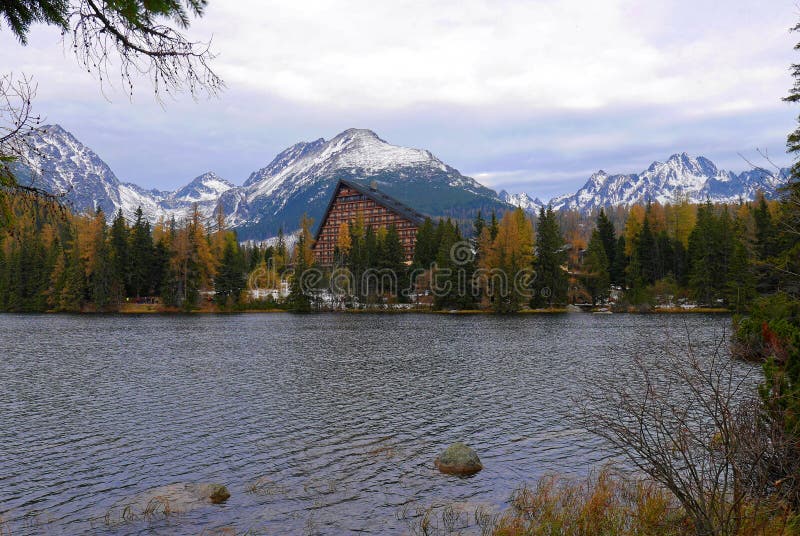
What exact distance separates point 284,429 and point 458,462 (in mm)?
8145

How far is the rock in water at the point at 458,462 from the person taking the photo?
1630 centimetres

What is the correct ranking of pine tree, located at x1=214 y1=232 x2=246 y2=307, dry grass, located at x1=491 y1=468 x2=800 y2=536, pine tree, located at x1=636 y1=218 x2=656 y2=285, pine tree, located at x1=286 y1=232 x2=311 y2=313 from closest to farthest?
dry grass, located at x1=491 y1=468 x2=800 y2=536, pine tree, located at x1=214 y1=232 x2=246 y2=307, pine tree, located at x1=636 y1=218 x2=656 y2=285, pine tree, located at x1=286 y1=232 x2=311 y2=313

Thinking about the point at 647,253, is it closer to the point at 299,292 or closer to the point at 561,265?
the point at 561,265

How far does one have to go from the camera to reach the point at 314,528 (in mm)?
12438

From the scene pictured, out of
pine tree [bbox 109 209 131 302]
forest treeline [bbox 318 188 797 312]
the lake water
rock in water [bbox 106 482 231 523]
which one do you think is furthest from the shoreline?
rock in water [bbox 106 482 231 523]

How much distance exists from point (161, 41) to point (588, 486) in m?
13.9

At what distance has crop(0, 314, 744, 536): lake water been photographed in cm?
1377

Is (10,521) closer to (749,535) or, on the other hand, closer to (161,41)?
(161,41)

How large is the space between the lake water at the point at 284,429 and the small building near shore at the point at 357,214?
132 meters

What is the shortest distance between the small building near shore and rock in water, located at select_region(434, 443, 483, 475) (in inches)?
6161

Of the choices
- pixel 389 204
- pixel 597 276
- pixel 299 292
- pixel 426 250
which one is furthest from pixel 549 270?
pixel 389 204

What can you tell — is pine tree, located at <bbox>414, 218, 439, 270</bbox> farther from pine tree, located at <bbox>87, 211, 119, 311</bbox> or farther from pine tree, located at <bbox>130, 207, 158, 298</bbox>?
pine tree, located at <bbox>87, 211, 119, 311</bbox>

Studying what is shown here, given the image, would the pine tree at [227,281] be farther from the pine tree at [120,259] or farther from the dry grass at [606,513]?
the dry grass at [606,513]

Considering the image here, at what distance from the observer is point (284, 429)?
2148cm
